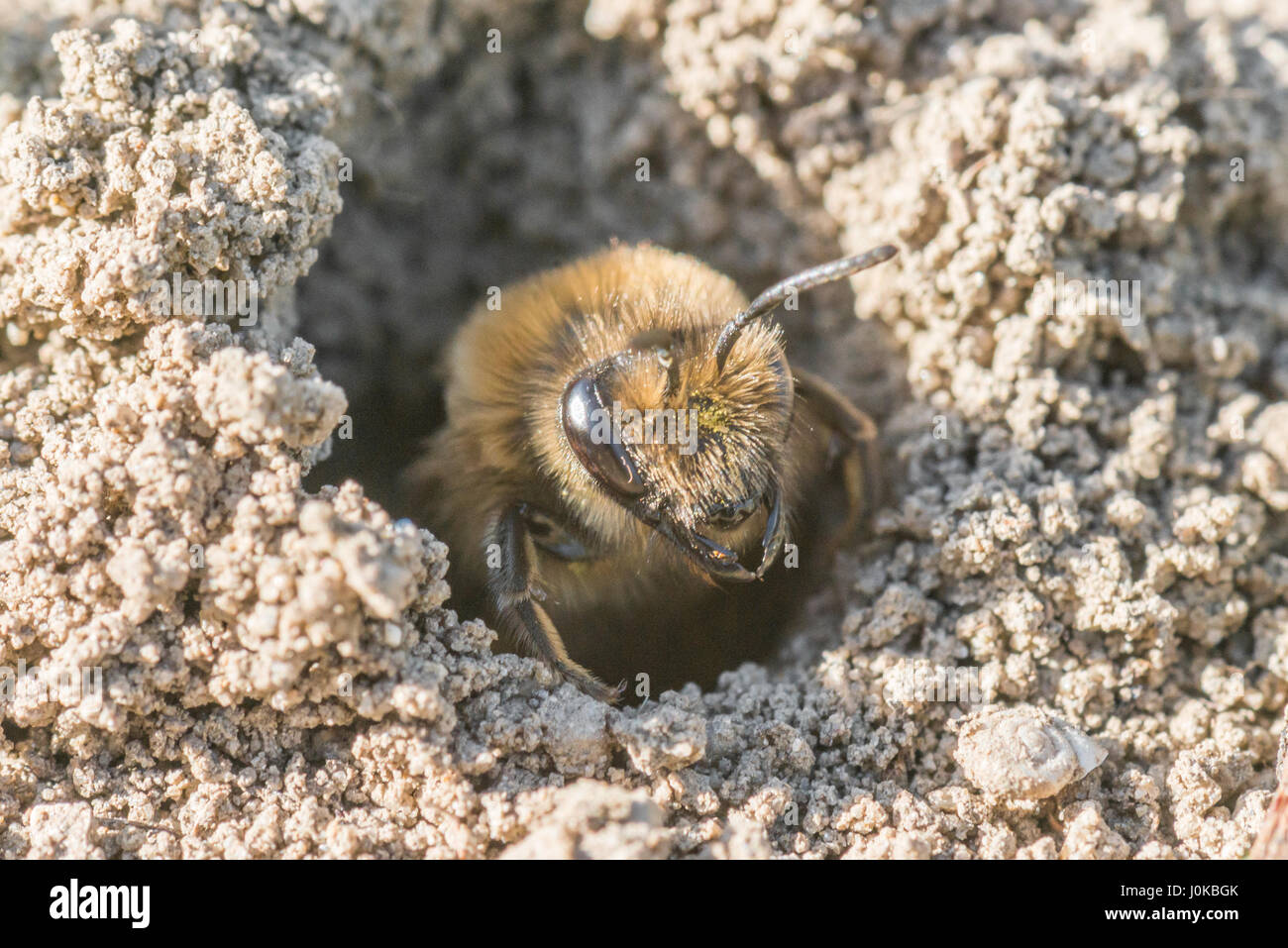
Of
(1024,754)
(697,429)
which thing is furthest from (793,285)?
(1024,754)

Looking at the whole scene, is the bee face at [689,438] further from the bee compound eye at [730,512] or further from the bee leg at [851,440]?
the bee leg at [851,440]

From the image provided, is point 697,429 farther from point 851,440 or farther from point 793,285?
point 851,440

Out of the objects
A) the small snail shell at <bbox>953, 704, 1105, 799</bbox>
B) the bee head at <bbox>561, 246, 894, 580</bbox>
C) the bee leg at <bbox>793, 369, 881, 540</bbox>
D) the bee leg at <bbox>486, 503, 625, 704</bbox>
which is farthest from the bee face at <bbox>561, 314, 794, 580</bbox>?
the small snail shell at <bbox>953, 704, 1105, 799</bbox>

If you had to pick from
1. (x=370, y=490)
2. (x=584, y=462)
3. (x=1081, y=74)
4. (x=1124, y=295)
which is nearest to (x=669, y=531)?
(x=584, y=462)

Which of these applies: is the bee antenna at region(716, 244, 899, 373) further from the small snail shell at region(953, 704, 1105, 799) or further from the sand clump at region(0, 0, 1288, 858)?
the small snail shell at region(953, 704, 1105, 799)

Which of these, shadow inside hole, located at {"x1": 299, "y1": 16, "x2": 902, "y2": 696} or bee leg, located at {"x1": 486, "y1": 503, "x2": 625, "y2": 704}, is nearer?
bee leg, located at {"x1": 486, "y1": 503, "x2": 625, "y2": 704}
